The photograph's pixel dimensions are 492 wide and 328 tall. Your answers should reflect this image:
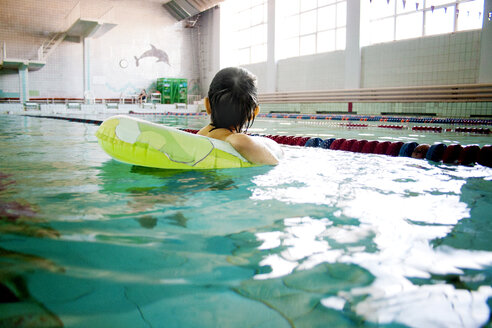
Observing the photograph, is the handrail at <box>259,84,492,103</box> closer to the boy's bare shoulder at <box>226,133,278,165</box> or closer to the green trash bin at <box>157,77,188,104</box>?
the green trash bin at <box>157,77,188,104</box>

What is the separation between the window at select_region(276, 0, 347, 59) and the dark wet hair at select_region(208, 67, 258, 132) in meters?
12.8

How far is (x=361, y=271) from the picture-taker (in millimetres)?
933

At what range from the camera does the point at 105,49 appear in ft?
63.4

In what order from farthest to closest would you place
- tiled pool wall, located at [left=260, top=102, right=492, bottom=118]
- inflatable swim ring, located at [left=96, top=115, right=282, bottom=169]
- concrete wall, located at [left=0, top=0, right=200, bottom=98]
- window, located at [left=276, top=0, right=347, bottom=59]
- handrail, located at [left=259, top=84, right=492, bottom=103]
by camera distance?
concrete wall, located at [left=0, top=0, right=200, bottom=98] < window, located at [left=276, top=0, right=347, bottom=59] < tiled pool wall, located at [left=260, top=102, right=492, bottom=118] < handrail, located at [left=259, top=84, right=492, bottom=103] < inflatable swim ring, located at [left=96, top=115, right=282, bottom=169]

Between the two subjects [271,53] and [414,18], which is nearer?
[414,18]

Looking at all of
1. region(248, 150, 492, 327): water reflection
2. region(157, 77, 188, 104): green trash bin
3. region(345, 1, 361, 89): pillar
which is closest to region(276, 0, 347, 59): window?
region(345, 1, 361, 89): pillar

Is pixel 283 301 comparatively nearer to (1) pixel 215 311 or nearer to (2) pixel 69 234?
(1) pixel 215 311

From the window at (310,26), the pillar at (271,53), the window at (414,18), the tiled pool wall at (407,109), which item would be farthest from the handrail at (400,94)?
the window at (310,26)

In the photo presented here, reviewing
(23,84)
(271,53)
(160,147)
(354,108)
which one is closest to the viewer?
(160,147)

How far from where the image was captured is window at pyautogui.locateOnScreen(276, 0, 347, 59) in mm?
14211

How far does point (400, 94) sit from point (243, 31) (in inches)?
401

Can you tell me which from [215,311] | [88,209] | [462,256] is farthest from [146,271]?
[462,256]

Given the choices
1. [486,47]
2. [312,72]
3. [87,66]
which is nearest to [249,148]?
[486,47]

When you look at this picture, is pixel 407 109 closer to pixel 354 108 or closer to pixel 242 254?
pixel 354 108
